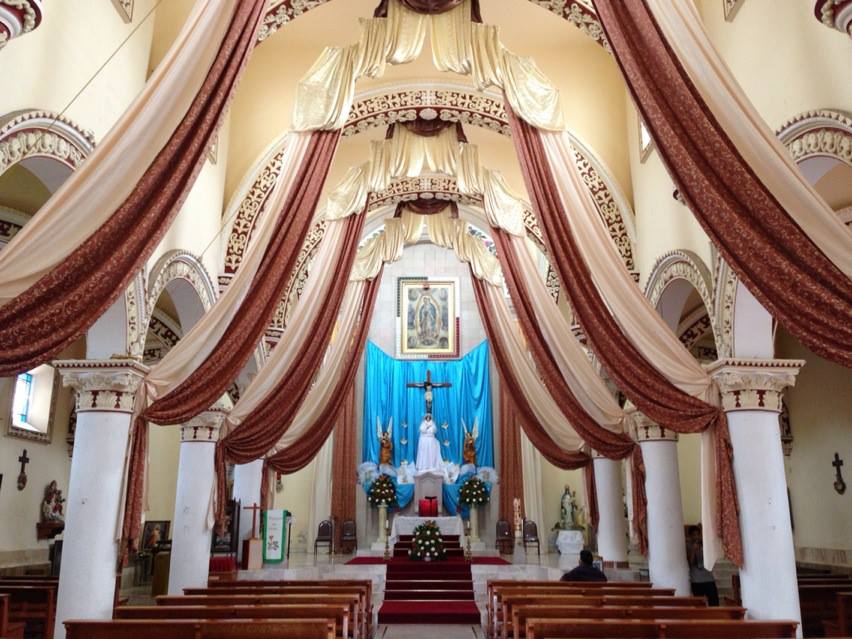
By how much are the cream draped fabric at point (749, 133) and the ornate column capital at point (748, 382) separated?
3.73m

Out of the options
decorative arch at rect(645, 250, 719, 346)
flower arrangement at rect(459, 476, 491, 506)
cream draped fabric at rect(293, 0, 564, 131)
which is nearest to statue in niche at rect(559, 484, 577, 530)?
flower arrangement at rect(459, 476, 491, 506)

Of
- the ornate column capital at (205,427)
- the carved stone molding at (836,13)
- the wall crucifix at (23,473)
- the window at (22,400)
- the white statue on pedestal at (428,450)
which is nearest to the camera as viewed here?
the carved stone molding at (836,13)

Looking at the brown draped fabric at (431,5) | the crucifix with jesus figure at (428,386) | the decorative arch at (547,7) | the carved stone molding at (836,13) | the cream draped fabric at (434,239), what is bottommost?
the carved stone molding at (836,13)

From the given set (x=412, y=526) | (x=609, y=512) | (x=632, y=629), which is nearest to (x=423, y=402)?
(x=412, y=526)

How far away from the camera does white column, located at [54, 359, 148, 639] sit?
7.84m

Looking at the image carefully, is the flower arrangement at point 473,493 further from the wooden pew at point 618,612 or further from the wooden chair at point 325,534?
the wooden pew at point 618,612

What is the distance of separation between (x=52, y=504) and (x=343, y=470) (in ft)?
27.3

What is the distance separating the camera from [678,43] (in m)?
5.54

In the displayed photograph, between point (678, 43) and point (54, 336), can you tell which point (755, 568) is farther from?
point (54, 336)

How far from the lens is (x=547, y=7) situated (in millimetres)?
10219

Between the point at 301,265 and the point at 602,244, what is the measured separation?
797 centimetres

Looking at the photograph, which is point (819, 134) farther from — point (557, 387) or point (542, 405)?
point (542, 405)

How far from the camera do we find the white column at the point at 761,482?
776 centimetres

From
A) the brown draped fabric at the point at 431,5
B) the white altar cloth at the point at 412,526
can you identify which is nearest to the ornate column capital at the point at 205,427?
the brown draped fabric at the point at 431,5
